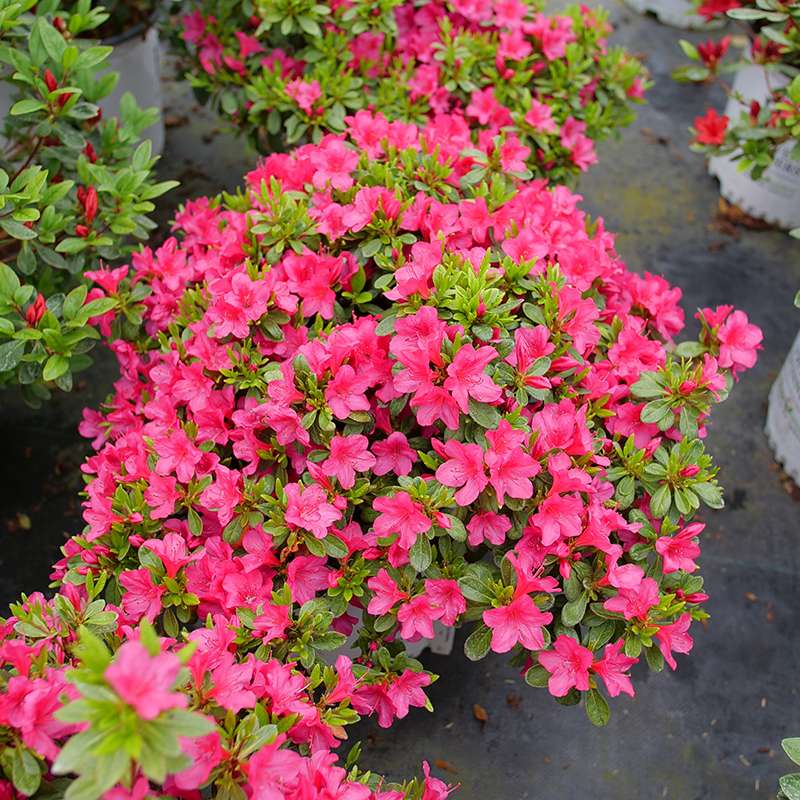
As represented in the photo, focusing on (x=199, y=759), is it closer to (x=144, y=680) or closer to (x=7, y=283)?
(x=144, y=680)

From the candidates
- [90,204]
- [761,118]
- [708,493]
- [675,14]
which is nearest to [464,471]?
[708,493]

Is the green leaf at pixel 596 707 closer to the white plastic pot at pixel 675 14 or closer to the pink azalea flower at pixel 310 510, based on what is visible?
the pink azalea flower at pixel 310 510

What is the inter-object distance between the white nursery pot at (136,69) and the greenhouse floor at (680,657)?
35cm

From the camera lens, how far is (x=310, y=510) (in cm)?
137

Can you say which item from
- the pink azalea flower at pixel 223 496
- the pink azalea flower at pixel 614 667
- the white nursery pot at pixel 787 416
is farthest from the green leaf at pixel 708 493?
the white nursery pot at pixel 787 416

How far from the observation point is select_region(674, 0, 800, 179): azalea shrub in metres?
2.18

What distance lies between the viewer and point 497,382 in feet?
4.74

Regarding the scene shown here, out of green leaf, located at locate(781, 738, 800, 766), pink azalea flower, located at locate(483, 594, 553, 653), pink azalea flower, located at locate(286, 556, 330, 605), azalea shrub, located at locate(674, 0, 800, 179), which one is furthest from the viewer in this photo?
azalea shrub, located at locate(674, 0, 800, 179)

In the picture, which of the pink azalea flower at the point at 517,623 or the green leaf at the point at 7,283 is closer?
the pink azalea flower at the point at 517,623

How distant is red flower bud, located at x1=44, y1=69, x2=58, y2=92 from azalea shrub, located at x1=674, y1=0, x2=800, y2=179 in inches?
68.3

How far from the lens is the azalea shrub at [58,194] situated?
164cm

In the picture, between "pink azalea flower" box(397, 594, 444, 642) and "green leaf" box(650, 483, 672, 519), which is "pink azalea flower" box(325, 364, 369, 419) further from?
"green leaf" box(650, 483, 672, 519)

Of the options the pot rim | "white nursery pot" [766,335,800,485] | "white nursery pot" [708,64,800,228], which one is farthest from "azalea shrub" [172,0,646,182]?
"white nursery pot" [766,335,800,485]

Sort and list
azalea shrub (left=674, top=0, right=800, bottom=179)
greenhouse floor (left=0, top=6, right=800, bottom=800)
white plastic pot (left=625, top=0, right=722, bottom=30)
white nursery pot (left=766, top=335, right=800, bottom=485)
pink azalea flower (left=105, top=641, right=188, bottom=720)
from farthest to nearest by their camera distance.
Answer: white plastic pot (left=625, top=0, right=722, bottom=30) < white nursery pot (left=766, top=335, right=800, bottom=485) < azalea shrub (left=674, top=0, right=800, bottom=179) < greenhouse floor (left=0, top=6, right=800, bottom=800) < pink azalea flower (left=105, top=641, right=188, bottom=720)
